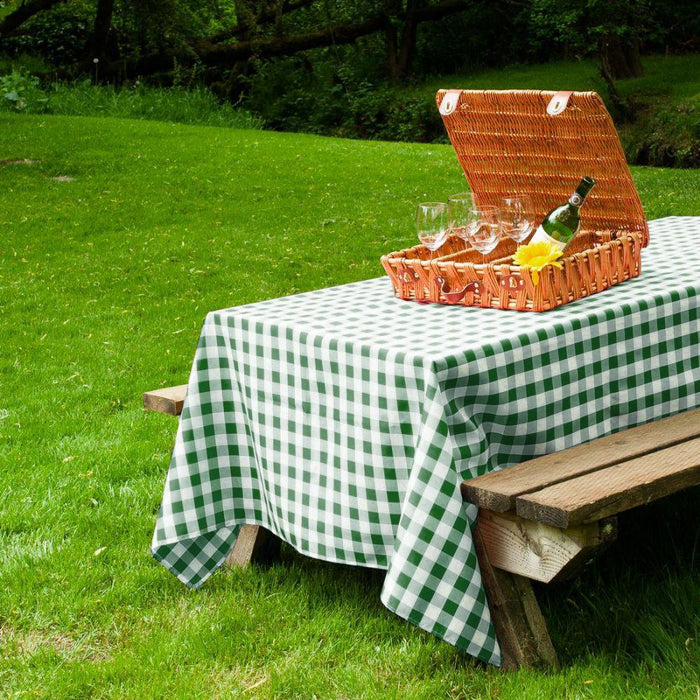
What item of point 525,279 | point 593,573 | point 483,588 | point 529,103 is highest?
point 529,103

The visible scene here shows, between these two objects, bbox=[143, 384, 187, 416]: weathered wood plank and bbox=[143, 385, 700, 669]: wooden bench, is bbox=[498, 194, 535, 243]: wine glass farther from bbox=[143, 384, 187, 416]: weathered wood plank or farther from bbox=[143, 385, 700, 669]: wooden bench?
bbox=[143, 384, 187, 416]: weathered wood plank

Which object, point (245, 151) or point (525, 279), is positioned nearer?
point (525, 279)

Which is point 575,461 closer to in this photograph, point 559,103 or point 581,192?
point 581,192

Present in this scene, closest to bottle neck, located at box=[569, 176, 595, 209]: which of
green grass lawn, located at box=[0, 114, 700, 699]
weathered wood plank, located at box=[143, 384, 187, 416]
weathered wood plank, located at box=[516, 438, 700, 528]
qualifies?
weathered wood plank, located at box=[516, 438, 700, 528]

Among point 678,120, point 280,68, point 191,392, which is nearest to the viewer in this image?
point 191,392

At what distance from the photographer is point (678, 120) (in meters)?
17.8

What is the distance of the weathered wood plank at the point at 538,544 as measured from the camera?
8.67ft

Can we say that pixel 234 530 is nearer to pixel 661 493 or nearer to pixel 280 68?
pixel 661 493

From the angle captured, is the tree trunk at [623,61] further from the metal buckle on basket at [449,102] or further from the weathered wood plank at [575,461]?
the weathered wood plank at [575,461]

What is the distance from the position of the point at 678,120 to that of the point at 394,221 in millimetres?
9098

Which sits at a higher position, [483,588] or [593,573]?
[483,588]

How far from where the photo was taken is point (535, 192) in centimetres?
375

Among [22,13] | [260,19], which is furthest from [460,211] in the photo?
[260,19]

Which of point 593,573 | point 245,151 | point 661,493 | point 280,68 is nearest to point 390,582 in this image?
point 661,493
